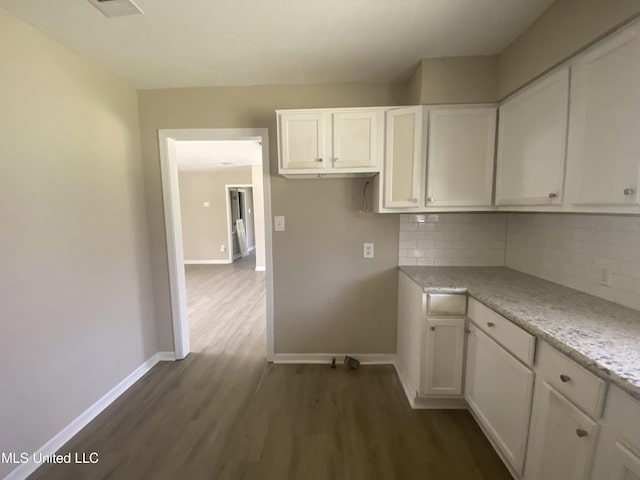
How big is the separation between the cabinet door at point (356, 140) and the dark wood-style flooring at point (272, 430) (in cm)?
174

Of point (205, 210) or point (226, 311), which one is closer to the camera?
point (226, 311)

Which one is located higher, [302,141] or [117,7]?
[117,7]

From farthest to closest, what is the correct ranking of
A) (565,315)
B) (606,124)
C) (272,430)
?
(272,430) → (565,315) → (606,124)

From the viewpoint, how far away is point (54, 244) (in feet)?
5.34

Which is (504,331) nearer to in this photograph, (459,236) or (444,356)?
(444,356)

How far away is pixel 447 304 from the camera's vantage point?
1.78 m

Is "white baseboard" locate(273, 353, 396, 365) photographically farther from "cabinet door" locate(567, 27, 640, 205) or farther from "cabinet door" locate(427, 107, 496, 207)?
"cabinet door" locate(567, 27, 640, 205)

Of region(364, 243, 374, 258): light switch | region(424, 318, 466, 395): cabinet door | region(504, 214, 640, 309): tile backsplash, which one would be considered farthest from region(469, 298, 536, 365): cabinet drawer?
region(364, 243, 374, 258): light switch

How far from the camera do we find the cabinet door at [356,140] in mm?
1969

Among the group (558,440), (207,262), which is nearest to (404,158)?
(558,440)

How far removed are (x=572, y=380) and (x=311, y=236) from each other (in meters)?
1.80

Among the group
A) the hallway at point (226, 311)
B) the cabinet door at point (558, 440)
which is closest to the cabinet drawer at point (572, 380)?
the cabinet door at point (558, 440)

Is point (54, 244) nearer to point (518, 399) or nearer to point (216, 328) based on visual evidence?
point (216, 328)

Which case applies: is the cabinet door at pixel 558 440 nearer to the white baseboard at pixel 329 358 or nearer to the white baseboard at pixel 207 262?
the white baseboard at pixel 329 358
